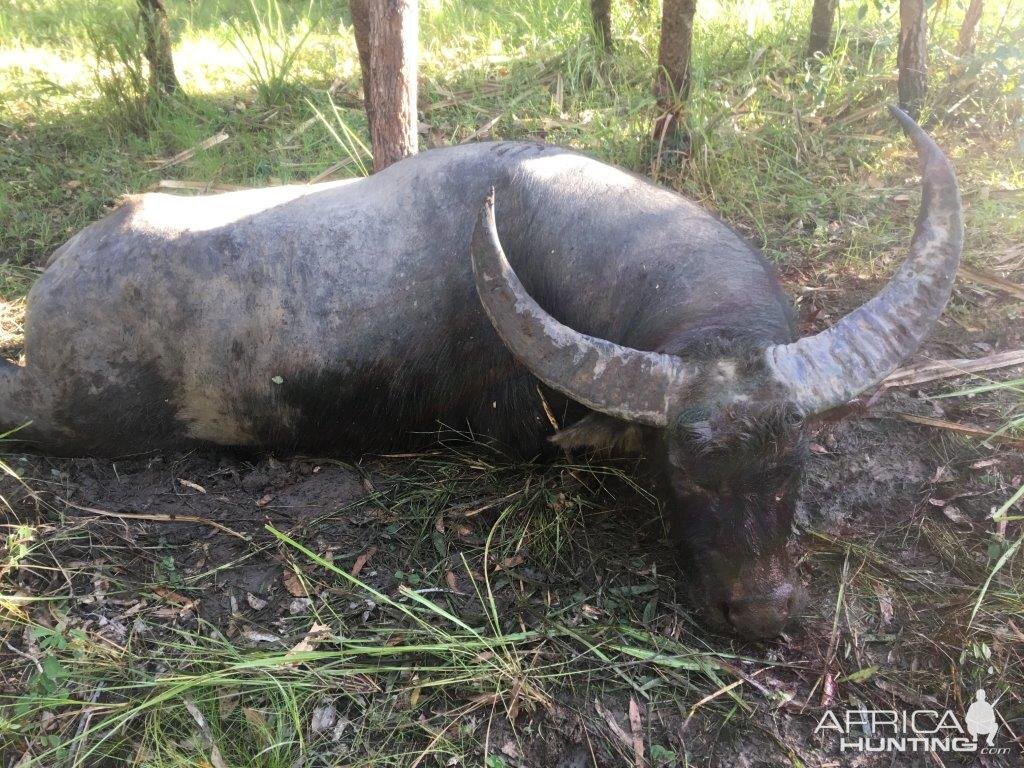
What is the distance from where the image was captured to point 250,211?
3783 millimetres

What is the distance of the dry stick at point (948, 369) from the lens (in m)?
3.71

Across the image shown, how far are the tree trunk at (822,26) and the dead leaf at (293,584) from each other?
536 centimetres

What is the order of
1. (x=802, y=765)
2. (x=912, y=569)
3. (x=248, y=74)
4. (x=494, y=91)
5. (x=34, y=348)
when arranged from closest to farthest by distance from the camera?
(x=802, y=765), (x=912, y=569), (x=34, y=348), (x=494, y=91), (x=248, y=74)

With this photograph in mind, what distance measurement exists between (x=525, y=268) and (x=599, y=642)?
1570 mm

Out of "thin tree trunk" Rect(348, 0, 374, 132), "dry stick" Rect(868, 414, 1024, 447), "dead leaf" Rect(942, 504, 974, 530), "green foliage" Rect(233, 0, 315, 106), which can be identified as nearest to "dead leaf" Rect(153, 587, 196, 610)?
"thin tree trunk" Rect(348, 0, 374, 132)

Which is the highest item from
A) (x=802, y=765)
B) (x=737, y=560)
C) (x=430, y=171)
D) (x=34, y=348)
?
(x=430, y=171)

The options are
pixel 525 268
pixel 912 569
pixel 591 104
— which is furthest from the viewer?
pixel 591 104

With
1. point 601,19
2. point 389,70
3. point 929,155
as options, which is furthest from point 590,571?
point 601,19

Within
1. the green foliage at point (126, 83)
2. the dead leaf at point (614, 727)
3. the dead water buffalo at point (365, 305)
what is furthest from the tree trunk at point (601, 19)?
the dead leaf at point (614, 727)

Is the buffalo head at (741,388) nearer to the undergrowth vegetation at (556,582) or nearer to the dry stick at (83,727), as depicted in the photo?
the undergrowth vegetation at (556,582)

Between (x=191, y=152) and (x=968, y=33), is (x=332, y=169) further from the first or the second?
(x=968, y=33)

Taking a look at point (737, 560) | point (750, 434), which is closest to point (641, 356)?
point (750, 434)

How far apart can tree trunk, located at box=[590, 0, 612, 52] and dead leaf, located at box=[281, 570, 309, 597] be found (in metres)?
5.02

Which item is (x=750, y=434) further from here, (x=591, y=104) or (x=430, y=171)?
(x=591, y=104)
